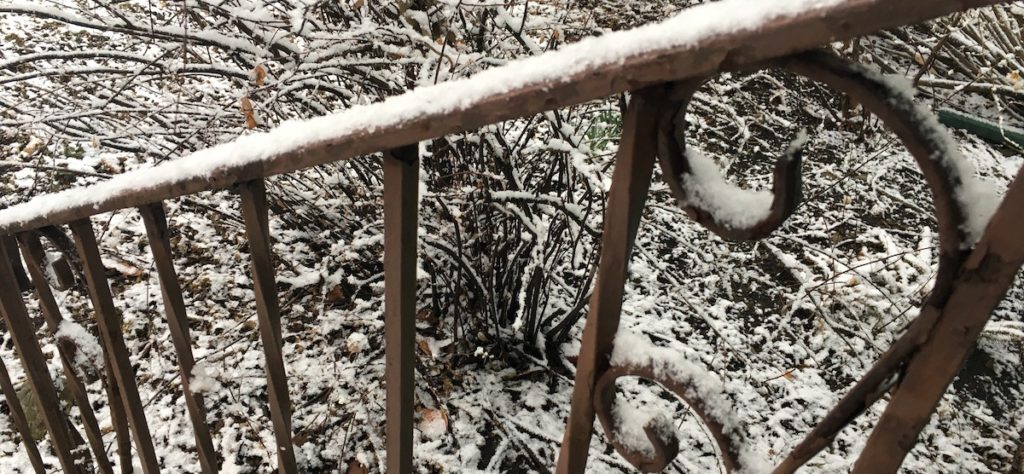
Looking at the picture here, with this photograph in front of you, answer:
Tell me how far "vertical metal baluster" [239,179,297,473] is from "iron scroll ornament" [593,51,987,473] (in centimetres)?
65

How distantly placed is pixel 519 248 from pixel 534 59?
6.33ft

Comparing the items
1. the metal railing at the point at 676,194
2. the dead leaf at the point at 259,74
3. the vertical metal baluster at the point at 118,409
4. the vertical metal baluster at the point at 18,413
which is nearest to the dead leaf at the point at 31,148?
the dead leaf at the point at 259,74

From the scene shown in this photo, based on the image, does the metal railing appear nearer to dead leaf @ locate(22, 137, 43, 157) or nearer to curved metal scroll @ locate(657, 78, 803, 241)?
curved metal scroll @ locate(657, 78, 803, 241)

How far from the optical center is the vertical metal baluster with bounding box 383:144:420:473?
29.2 inches

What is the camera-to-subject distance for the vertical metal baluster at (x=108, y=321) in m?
1.16

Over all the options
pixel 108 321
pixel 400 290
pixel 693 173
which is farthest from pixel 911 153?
pixel 108 321

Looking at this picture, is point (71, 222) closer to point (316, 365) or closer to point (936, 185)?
point (936, 185)

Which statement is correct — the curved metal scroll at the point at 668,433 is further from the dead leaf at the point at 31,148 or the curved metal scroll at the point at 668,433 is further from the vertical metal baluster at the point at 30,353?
the dead leaf at the point at 31,148

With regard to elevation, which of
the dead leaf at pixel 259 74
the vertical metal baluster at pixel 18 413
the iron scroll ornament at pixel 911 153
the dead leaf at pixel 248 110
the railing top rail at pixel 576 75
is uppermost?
the dead leaf at pixel 259 74

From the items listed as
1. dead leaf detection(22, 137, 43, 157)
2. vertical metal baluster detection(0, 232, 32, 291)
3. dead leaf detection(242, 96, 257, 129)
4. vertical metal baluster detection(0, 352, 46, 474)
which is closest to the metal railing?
vertical metal baluster detection(0, 232, 32, 291)

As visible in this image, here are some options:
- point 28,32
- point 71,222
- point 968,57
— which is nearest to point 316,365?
point 71,222

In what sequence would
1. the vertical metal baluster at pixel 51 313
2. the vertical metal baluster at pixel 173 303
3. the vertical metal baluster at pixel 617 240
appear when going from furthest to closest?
the vertical metal baluster at pixel 51 313, the vertical metal baluster at pixel 173 303, the vertical metal baluster at pixel 617 240

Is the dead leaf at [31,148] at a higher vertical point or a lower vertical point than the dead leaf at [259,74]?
higher

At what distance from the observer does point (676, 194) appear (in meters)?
0.52
